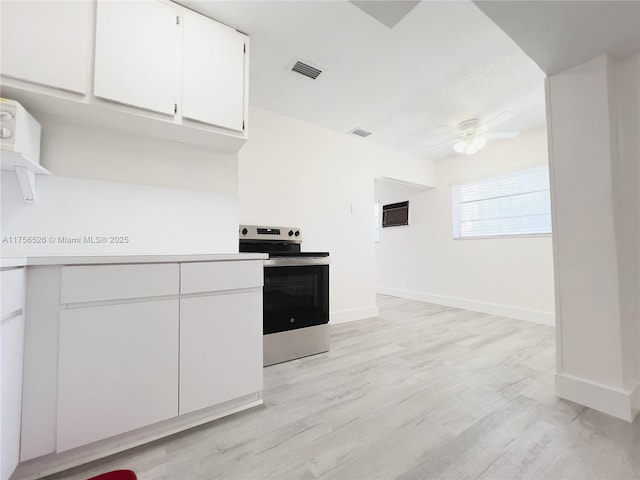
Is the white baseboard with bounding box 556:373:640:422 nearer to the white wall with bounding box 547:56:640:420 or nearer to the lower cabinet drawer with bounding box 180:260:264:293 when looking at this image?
the white wall with bounding box 547:56:640:420

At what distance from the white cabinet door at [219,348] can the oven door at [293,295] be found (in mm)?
609

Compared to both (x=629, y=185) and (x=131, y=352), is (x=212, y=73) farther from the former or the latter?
(x=629, y=185)

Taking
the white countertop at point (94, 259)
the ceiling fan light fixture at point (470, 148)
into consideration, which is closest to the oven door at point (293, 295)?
the white countertop at point (94, 259)

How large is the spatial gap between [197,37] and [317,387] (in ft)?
7.90

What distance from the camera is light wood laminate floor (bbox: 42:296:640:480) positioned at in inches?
43.2

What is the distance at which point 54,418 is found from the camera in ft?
3.52

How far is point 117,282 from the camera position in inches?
46.7

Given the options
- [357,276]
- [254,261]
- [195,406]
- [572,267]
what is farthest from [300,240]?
[572,267]

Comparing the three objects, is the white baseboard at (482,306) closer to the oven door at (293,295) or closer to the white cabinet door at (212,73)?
the oven door at (293,295)

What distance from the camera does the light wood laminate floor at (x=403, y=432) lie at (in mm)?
1097

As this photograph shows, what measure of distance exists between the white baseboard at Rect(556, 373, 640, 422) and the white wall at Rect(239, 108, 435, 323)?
2135mm

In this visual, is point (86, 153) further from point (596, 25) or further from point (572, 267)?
point (572, 267)

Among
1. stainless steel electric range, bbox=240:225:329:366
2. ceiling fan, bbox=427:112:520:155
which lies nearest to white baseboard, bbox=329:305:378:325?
stainless steel electric range, bbox=240:225:329:366

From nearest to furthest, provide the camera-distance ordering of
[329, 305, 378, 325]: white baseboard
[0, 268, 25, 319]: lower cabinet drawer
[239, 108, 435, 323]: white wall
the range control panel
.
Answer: [0, 268, 25, 319]: lower cabinet drawer
the range control panel
[239, 108, 435, 323]: white wall
[329, 305, 378, 325]: white baseboard
